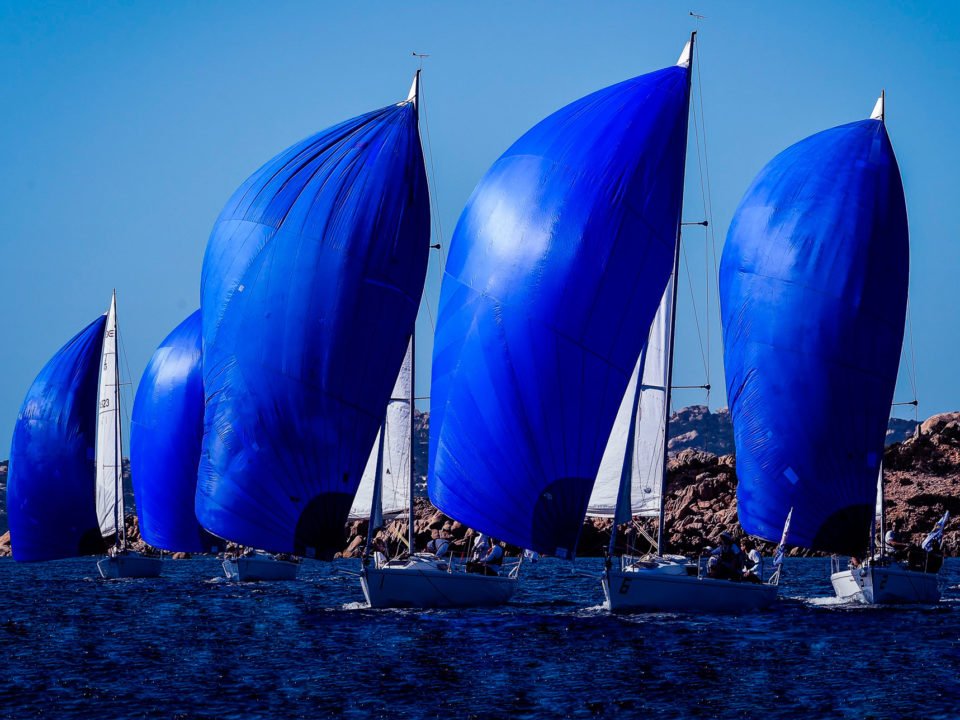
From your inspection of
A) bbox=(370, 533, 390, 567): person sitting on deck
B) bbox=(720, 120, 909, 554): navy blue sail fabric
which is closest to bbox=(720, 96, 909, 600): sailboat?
bbox=(720, 120, 909, 554): navy blue sail fabric

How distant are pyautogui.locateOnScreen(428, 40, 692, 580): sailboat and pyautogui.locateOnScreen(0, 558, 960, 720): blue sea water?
9.49 ft

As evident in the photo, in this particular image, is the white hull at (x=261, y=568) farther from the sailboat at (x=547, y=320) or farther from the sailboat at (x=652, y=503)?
the sailboat at (x=547, y=320)

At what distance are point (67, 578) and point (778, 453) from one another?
3489cm

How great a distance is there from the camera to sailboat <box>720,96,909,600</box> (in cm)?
3484

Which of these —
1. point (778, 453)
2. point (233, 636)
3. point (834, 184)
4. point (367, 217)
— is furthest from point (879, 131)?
point (233, 636)

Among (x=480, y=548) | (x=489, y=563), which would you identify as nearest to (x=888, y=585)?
(x=489, y=563)

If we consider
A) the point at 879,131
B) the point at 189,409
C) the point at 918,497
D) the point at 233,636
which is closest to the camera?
the point at 233,636

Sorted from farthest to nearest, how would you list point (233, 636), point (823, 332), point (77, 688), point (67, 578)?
point (67, 578)
point (823, 332)
point (233, 636)
point (77, 688)

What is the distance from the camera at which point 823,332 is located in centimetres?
3488

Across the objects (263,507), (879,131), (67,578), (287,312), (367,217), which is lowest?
(67,578)

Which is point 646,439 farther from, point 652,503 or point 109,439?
point 109,439

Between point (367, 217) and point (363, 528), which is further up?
point (367, 217)

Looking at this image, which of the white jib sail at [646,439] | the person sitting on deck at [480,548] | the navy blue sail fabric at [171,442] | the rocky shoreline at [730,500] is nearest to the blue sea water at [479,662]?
the person sitting on deck at [480,548]

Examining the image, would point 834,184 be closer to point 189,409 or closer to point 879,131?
point 879,131
